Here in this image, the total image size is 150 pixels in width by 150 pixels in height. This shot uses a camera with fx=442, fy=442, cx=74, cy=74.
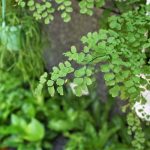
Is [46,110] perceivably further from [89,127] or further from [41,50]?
[41,50]

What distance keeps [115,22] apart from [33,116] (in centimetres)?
116

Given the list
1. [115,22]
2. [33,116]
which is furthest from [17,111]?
[115,22]

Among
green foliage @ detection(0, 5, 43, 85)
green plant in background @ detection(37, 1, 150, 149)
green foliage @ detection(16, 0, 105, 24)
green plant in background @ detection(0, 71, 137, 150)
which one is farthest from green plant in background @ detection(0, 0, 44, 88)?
green plant in background @ detection(0, 71, 137, 150)

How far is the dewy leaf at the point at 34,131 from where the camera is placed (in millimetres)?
1979

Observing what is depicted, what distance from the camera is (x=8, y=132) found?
1988 mm

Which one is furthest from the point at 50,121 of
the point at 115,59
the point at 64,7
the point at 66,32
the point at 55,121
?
the point at 115,59

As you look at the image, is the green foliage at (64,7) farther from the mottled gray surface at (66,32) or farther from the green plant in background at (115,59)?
the mottled gray surface at (66,32)

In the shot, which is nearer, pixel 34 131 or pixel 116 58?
pixel 116 58

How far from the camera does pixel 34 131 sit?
1.99 metres

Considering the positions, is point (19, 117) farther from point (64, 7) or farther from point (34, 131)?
point (64, 7)

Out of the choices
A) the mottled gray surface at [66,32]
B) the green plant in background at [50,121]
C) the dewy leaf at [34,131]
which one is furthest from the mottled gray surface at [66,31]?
the dewy leaf at [34,131]

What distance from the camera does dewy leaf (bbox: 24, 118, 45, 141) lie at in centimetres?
198

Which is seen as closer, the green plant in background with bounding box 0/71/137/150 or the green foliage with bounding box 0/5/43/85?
the green foliage with bounding box 0/5/43/85

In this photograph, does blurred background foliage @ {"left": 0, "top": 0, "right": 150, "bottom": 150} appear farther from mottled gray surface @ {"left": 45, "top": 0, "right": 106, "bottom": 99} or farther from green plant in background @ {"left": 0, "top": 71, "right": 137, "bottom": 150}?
mottled gray surface @ {"left": 45, "top": 0, "right": 106, "bottom": 99}
